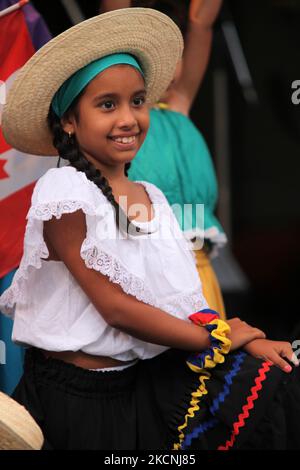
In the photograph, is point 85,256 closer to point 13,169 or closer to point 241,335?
point 241,335

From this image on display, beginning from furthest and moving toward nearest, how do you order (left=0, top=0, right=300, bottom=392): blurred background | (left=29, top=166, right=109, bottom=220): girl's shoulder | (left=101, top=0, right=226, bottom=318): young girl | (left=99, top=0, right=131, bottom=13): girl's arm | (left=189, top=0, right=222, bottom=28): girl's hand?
1. (left=0, top=0, right=300, bottom=392): blurred background
2. (left=189, top=0, right=222, bottom=28): girl's hand
3. (left=101, top=0, right=226, bottom=318): young girl
4. (left=99, top=0, right=131, bottom=13): girl's arm
5. (left=29, top=166, right=109, bottom=220): girl's shoulder

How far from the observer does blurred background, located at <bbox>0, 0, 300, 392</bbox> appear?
4.91 metres

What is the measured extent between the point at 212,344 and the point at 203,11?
1.45 metres

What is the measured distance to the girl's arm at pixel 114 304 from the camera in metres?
2.00

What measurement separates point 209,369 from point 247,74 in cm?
347

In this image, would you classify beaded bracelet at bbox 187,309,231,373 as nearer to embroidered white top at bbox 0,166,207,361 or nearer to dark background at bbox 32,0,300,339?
embroidered white top at bbox 0,166,207,361

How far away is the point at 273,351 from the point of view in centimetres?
204

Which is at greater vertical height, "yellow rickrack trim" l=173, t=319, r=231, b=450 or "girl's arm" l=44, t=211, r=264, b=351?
"girl's arm" l=44, t=211, r=264, b=351

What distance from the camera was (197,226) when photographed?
2850 millimetres

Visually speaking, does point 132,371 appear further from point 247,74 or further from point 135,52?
point 247,74

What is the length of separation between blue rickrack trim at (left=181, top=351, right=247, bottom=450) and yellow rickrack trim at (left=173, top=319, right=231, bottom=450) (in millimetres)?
20

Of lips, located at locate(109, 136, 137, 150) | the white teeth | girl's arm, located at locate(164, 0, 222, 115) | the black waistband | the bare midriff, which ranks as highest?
girl's arm, located at locate(164, 0, 222, 115)

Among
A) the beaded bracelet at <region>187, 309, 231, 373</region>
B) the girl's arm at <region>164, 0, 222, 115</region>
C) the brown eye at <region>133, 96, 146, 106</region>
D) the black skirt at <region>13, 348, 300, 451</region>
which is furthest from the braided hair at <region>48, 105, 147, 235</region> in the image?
the girl's arm at <region>164, 0, 222, 115</region>

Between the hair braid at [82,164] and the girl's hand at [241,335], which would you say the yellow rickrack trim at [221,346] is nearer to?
the girl's hand at [241,335]
